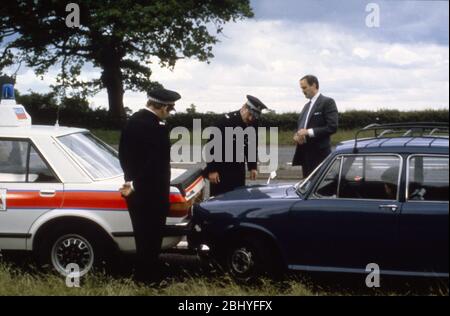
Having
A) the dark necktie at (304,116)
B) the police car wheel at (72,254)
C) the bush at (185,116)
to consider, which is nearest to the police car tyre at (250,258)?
the police car wheel at (72,254)

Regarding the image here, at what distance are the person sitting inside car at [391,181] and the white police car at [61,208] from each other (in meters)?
1.97

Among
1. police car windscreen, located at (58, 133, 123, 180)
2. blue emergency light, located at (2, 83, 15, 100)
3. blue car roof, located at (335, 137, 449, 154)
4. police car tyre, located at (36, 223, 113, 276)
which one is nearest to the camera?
blue car roof, located at (335, 137, 449, 154)

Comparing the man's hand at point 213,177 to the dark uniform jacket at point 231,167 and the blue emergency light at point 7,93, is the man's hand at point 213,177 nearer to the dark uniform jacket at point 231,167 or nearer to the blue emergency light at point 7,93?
the dark uniform jacket at point 231,167

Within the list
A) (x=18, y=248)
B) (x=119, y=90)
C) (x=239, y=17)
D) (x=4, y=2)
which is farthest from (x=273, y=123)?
(x=18, y=248)

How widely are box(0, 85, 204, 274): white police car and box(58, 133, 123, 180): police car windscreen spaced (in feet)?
0.14

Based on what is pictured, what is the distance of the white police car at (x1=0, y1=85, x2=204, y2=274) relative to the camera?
6.69 meters

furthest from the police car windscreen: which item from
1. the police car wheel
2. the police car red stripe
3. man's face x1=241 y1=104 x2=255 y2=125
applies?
man's face x1=241 y1=104 x2=255 y2=125

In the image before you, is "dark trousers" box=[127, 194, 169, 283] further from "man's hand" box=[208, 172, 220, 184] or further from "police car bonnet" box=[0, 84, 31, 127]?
"police car bonnet" box=[0, 84, 31, 127]

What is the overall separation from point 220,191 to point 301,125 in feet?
4.74

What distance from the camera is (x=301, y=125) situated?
8.82 metres

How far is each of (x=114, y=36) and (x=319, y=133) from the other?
2550 cm

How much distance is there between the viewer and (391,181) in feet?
19.8

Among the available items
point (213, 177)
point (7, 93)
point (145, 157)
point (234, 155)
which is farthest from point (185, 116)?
point (145, 157)

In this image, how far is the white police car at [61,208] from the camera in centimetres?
669
